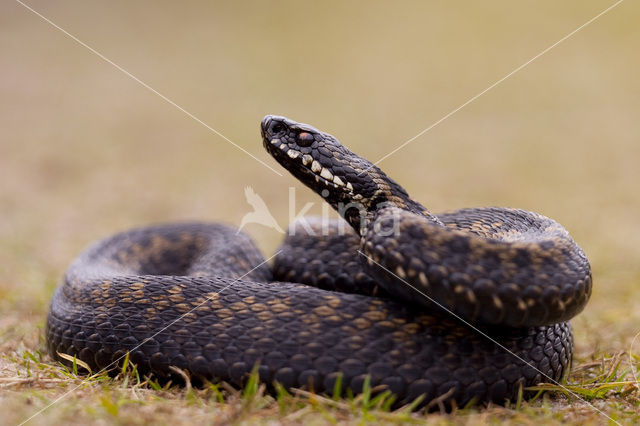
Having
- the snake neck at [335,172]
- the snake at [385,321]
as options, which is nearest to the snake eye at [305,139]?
the snake neck at [335,172]

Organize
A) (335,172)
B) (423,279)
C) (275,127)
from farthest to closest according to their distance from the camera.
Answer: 1. (275,127)
2. (335,172)
3. (423,279)

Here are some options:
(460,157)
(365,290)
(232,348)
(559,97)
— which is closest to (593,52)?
(559,97)

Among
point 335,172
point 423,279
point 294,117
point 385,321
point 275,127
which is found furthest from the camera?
point 294,117

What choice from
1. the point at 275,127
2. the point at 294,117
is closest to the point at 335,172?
the point at 275,127

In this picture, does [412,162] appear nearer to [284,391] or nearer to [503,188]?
[503,188]

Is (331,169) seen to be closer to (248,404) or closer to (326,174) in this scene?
(326,174)

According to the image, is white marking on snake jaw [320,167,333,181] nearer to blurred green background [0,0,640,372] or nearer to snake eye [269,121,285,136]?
snake eye [269,121,285,136]

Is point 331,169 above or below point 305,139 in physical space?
below

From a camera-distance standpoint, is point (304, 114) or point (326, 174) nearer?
point (326, 174)
